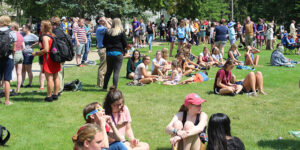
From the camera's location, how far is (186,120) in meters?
5.02

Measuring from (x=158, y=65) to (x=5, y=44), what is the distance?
19.5ft

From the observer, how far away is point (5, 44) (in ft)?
24.9

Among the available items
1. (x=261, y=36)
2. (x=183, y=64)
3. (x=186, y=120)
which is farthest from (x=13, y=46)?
(x=261, y=36)

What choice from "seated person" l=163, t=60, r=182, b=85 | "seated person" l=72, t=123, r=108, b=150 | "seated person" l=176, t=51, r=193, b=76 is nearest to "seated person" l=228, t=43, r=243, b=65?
"seated person" l=176, t=51, r=193, b=76

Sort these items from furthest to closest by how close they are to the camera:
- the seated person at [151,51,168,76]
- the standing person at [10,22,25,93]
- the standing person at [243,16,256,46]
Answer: the standing person at [243,16,256,46], the seated person at [151,51,168,76], the standing person at [10,22,25,93]

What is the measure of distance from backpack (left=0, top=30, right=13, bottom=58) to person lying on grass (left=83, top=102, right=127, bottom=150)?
13.5ft

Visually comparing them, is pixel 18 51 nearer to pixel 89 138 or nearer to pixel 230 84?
pixel 230 84

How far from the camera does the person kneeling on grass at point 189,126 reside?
15.6 feet

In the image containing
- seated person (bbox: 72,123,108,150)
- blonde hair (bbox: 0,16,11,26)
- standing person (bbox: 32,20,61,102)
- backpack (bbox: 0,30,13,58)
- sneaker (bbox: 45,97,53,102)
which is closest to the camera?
seated person (bbox: 72,123,108,150)

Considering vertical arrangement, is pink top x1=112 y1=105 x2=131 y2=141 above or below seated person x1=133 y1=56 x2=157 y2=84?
below

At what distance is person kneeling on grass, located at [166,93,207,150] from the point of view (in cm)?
477

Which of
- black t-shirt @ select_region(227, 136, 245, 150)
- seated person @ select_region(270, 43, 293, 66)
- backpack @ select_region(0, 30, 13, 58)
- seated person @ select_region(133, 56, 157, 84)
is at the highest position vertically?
backpack @ select_region(0, 30, 13, 58)

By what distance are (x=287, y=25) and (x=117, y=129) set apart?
47.0 meters

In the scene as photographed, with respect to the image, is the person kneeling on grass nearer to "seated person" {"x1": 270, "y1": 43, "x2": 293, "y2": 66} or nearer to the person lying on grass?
the person lying on grass
